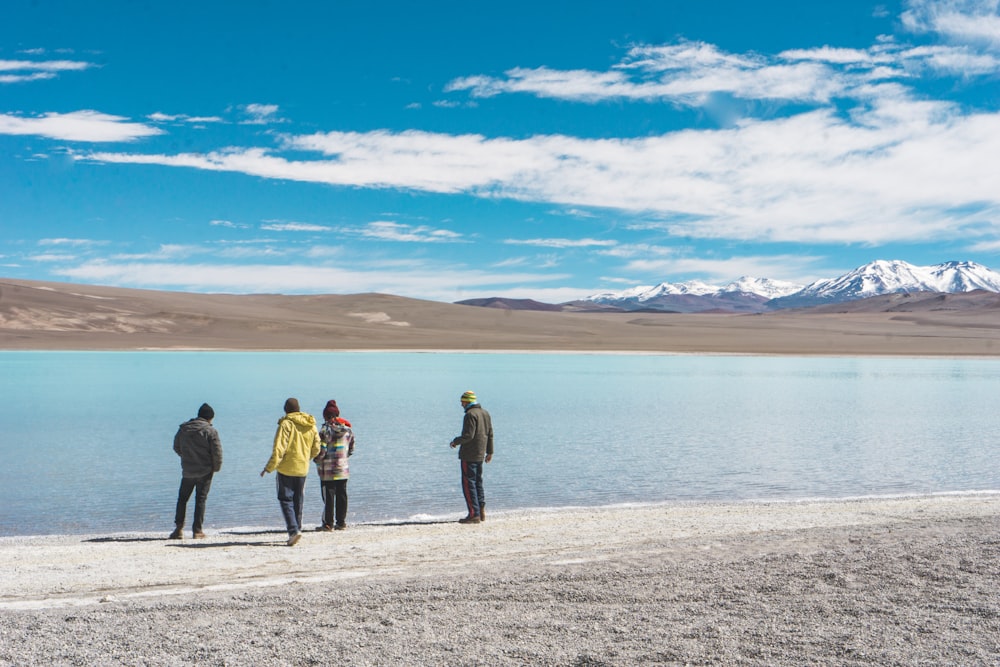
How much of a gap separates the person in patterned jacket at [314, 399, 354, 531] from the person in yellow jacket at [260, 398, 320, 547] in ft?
2.66

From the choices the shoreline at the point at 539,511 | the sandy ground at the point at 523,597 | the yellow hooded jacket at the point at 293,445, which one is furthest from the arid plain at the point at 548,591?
the yellow hooded jacket at the point at 293,445

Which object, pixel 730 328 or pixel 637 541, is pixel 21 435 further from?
pixel 730 328

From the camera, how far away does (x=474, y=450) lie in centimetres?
1095

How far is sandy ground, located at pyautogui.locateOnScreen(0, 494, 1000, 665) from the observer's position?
5578 millimetres

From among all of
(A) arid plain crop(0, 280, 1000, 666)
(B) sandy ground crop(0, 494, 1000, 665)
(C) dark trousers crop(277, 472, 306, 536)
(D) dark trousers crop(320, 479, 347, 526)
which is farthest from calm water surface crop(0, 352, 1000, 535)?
(B) sandy ground crop(0, 494, 1000, 665)

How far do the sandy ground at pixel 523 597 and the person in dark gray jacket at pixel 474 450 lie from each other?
85 cm

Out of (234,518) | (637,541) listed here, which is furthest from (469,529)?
(234,518)

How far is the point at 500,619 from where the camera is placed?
6.25 metres

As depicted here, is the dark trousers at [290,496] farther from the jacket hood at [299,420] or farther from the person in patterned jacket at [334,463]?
the person in patterned jacket at [334,463]

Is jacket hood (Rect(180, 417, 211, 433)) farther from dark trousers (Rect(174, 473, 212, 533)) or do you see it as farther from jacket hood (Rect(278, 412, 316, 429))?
jacket hood (Rect(278, 412, 316, 429))

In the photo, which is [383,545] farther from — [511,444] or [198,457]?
[511,444]

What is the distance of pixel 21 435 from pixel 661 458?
540 inches

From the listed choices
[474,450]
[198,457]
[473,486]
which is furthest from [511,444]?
[198,457]

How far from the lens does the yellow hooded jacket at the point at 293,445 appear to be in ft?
30.3
